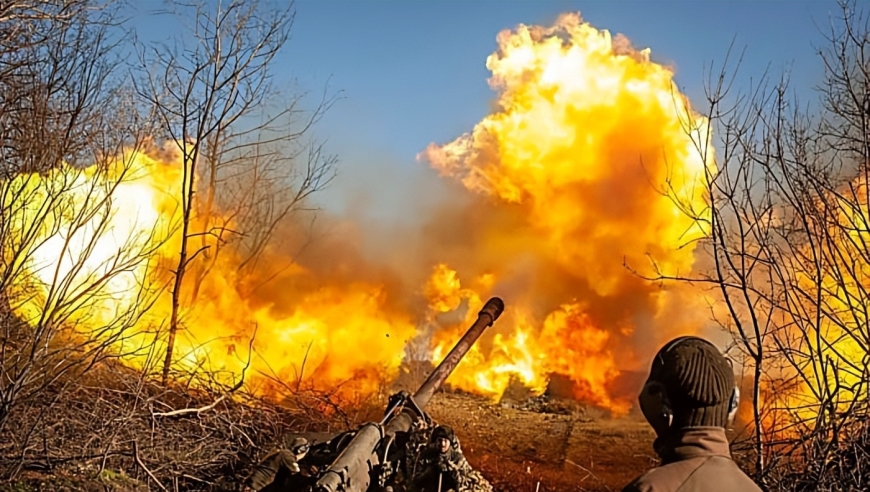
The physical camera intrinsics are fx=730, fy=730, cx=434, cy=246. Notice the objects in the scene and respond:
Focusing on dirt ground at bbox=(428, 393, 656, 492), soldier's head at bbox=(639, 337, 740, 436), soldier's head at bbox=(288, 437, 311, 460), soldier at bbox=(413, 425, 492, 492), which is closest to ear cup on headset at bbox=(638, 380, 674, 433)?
soldier's head at bbox=(639, 337, 740, 436)

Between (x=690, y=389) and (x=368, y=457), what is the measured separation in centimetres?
533

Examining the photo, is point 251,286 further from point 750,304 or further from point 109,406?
point 750,304

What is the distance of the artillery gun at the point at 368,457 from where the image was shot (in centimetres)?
693

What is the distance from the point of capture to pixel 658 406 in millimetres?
2551

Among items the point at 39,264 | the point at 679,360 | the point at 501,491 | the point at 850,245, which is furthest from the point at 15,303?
the point at 850,245

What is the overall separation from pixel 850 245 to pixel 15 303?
33.3ft

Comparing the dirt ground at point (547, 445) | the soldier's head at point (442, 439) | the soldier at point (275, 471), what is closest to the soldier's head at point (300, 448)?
the soldier at point (275, 471)

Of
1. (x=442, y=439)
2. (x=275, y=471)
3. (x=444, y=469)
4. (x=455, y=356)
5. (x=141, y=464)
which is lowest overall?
(x=141, y=464)

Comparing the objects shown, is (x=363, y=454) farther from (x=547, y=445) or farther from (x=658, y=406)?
(x=658, y=406)

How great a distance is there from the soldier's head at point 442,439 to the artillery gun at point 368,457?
0.95ft

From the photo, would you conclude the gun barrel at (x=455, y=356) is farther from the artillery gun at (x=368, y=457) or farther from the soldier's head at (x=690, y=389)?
the soldier's head at (x=690, y=389)

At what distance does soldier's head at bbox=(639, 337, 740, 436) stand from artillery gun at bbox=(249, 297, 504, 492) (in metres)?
4.52

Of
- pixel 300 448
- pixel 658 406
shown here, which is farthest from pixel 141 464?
pixel 658 406

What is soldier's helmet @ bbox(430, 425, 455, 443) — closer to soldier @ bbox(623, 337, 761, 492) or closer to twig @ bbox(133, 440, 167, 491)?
twig @ bbox(133, 440, 167, 491)
